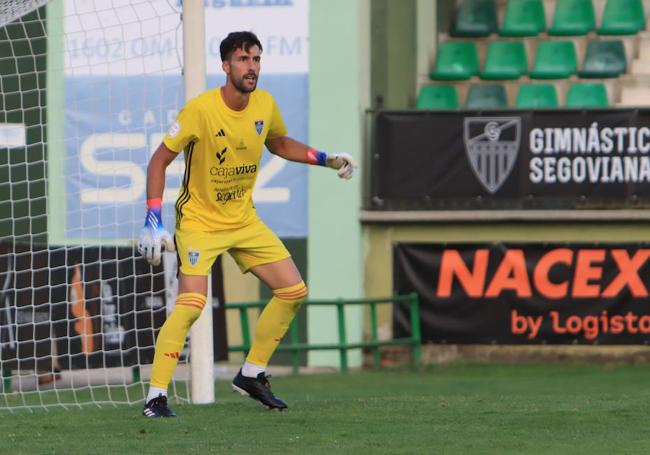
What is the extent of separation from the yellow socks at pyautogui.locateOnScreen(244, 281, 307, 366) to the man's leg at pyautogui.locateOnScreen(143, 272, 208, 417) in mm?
469

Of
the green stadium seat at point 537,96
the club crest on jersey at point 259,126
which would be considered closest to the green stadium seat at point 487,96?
the green stadium seat at point 537,96

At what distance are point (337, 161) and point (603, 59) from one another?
9434 mm

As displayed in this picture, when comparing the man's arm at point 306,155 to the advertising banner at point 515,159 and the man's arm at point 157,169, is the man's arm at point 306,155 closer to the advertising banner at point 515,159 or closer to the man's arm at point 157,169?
the man's arm at point 157,169

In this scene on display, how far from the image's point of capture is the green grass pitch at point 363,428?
6.64 metres

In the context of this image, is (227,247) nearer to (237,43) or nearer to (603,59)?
(237,43)

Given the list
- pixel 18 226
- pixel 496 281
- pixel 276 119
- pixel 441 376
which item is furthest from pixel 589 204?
pixel 276 119

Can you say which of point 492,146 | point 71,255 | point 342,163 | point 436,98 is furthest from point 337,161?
point 436,98

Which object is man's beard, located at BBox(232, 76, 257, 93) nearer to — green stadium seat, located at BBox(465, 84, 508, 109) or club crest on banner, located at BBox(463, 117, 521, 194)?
club crest on banner, located at BBox(463, 117, 521, 194)

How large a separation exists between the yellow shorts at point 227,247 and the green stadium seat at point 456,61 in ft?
29.5

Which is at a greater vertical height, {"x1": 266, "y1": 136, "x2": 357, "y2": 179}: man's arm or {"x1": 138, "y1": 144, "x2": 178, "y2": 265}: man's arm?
{"x1": 266, "y1": 136, "x2": 357, "y2": 179}: man's arm

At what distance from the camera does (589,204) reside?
1508 cm

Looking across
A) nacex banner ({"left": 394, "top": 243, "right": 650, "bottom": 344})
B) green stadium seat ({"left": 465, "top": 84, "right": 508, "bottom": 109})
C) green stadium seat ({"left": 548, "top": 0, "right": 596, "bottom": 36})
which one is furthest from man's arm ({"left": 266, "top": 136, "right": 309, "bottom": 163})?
green stadium seat ({"left": 548, "top": 0, "right": 596, "bottom": 36})

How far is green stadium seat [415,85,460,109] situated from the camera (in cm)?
1633

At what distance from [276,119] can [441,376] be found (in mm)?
6921
